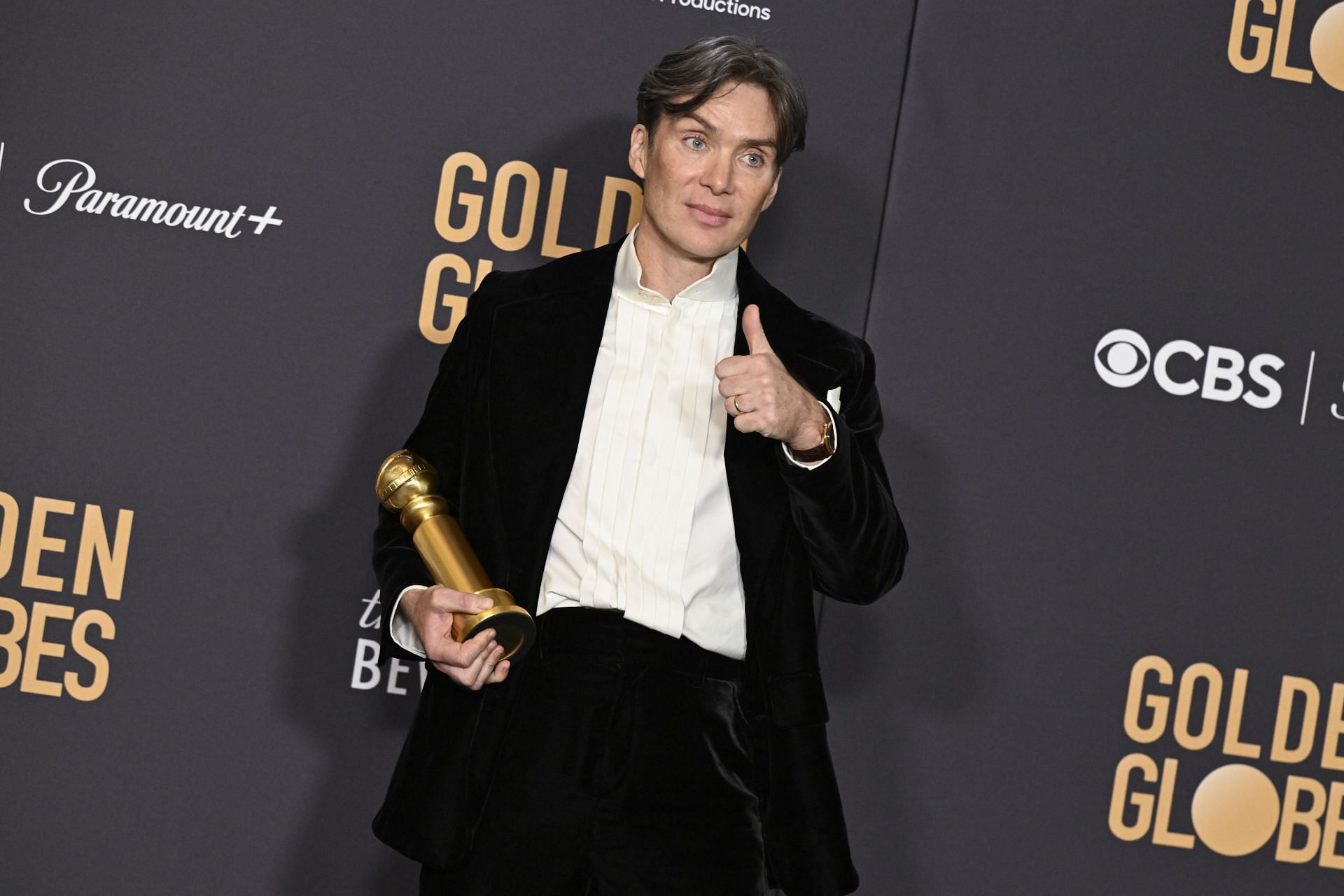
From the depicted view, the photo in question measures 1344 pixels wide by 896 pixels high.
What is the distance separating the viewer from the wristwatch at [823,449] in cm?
166

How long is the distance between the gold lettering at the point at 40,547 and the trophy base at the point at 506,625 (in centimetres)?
141

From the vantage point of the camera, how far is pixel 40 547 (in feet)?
8.64

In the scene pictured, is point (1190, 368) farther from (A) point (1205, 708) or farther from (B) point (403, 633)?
(B) point (403, 633)

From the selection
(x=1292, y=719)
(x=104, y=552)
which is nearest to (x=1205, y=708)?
(x=1292, y=719)

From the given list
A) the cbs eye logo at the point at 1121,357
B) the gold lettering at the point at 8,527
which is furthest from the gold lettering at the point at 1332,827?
the gold lettering at the point at 8,527

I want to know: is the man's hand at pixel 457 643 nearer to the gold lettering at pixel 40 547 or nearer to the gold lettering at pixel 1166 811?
the gold lettering at pixel 40 547

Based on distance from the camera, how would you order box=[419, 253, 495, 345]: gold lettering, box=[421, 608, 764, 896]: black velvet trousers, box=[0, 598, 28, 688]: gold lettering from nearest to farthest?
box=[421, 608, 764, 896]: black velvet trousers < box=[0, 598, 28, 688]: gold lettering < box=[419, 253, 495, 345]: gold lettering

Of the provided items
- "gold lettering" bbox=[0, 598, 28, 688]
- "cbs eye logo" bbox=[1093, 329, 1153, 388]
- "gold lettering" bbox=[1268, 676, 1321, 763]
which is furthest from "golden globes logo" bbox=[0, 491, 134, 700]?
"gold lettering" bbox=[1268, 676, 1321, 763]

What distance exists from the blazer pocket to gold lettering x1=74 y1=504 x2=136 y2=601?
149 centimetres

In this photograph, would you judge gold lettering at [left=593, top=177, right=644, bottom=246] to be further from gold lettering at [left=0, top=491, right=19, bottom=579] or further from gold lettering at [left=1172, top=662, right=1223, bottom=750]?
gold lettering at [left=1172, top=662, right=1223, bottom=750]

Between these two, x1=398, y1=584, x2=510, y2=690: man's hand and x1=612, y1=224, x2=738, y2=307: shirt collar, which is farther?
x1=612, y1=224, x2=738, y2=307: shirt collar

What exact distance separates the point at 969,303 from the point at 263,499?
5.01 ft

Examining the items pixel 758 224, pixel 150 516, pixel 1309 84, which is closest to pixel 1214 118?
pixel 1309 84

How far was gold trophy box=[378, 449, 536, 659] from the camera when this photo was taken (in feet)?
5.25
